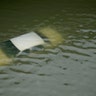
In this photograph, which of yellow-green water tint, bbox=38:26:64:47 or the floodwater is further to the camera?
yellow-green water tint, bbox=38:26:64:47

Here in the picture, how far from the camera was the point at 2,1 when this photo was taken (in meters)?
9.17

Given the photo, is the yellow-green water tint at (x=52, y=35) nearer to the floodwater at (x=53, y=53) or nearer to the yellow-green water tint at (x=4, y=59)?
the floodwater at (x=53, y=53)

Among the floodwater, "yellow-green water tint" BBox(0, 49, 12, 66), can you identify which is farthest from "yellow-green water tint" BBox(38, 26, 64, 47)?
"yellow-green water tint" BBox(0, 49, 12, 66)

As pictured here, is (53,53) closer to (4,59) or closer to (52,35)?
(52,35)

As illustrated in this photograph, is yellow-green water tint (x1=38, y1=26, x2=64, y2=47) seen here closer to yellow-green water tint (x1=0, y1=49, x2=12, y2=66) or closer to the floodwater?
the floodwater

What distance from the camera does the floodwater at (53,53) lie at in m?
5.44

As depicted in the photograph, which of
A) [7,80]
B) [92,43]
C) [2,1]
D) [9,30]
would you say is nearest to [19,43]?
[9,30]

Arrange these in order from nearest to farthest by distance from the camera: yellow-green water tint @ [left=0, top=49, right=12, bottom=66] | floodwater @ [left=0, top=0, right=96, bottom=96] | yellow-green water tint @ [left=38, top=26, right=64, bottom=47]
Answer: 1. floodwater @ [left=0, top=0, right=96, bottom=96]
2. yellow-green water tint @ [left=0, top=49, right=12, bottom=66]
3. yellow-green water tint @ [left=38, top=26, right=64, bottom=47]

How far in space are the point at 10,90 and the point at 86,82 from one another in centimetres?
157

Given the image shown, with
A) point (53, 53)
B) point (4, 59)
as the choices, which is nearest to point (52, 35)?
point (53, 53)

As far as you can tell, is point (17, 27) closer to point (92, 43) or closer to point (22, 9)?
point (22, 9)

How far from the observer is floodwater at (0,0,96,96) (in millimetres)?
5441

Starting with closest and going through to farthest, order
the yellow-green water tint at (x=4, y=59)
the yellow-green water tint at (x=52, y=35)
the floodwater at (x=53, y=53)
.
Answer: the floodwater at (x=53, y=53)
the yellow-green water tint at (x=4, y=59)
the yellow-green water tint at (x=52, y=35)

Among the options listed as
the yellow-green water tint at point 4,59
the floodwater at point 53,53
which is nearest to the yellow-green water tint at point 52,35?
the floodwater at point 53,53
